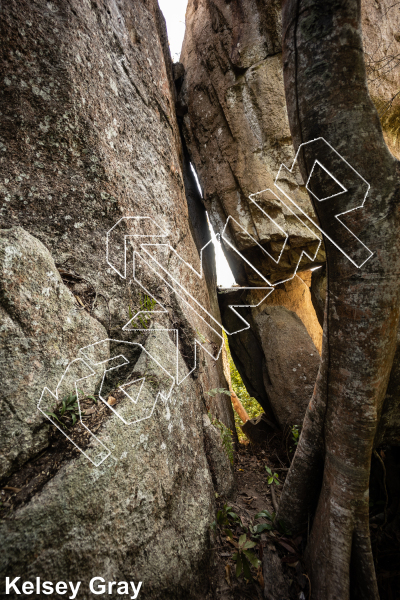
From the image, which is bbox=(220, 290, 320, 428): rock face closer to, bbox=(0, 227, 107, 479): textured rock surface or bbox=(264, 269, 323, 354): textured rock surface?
bbox=(264, 269, 323, 354): textured rock surface

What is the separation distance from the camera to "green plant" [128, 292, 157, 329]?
284cm

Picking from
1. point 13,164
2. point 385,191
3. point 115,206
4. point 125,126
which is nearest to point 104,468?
point 115,206

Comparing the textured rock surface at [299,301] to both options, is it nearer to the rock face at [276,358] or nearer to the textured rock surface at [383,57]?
the rock face at [276,358]

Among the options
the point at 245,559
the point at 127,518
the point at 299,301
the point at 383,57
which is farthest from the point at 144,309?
the point at 383,57

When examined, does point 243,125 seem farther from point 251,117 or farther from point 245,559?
point 245,559

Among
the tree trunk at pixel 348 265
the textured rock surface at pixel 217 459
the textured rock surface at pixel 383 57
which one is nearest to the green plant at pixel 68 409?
the textured rock surface at pixel 217 459

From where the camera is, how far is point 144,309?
2963 millimetres

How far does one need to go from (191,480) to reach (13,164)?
3.28 m

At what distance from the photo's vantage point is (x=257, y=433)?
5793mm

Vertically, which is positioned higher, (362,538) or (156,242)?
(156,242)

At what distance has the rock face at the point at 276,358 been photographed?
5.29 metres

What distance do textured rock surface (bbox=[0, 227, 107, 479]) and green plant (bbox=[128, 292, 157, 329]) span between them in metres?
0.48

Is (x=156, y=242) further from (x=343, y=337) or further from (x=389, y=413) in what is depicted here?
(x=389, y=413)

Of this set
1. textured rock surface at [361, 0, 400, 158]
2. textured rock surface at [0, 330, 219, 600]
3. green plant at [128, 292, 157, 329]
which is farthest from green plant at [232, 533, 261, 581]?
textured rock surface at [361, 0, 400, 158]
